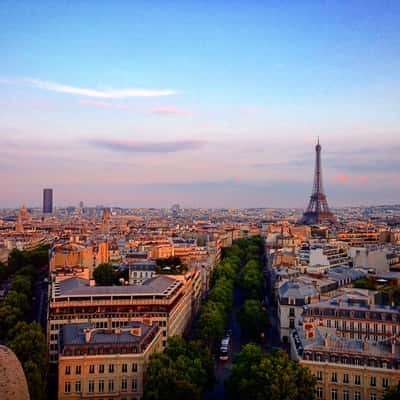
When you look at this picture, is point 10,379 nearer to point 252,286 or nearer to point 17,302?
point 17,302

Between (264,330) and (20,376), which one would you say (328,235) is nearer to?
(264,330)

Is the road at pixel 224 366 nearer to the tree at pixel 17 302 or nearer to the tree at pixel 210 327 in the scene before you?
the tree at pixel 210 327

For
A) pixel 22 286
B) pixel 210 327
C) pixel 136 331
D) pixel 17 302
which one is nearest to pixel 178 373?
pixel 136 331

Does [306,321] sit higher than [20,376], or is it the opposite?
[20,376]

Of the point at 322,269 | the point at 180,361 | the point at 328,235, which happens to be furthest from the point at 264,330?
the point at 328,235

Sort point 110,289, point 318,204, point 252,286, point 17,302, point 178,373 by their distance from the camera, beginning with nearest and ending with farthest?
point 178,373
point 110,289
point 17,302
point 252,286
point 318,204

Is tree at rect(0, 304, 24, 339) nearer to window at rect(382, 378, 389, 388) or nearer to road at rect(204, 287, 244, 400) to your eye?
road at rect(204, 287, 244, 400)

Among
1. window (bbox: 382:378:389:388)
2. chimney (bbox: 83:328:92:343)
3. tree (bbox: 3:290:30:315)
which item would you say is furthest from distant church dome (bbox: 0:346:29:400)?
tree (bbox: 3:290:30:315)
